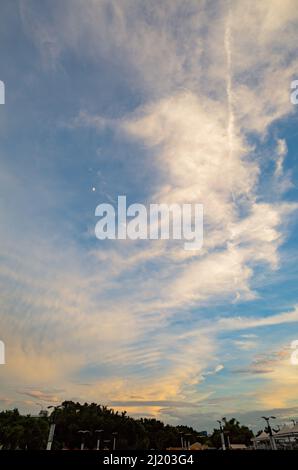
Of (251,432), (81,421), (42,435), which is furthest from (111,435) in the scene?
(251,432)

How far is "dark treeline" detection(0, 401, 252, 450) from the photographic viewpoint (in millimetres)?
75812

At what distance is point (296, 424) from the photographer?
5062 cm

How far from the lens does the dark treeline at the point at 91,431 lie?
7581 cm

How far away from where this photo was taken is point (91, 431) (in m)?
85.4

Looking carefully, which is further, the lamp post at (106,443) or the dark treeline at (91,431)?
the lamp post at (106,443)

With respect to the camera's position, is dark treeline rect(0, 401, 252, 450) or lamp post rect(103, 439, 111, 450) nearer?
dark treeline rect(0, 401, 252, 450)

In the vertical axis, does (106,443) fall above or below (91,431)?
below
